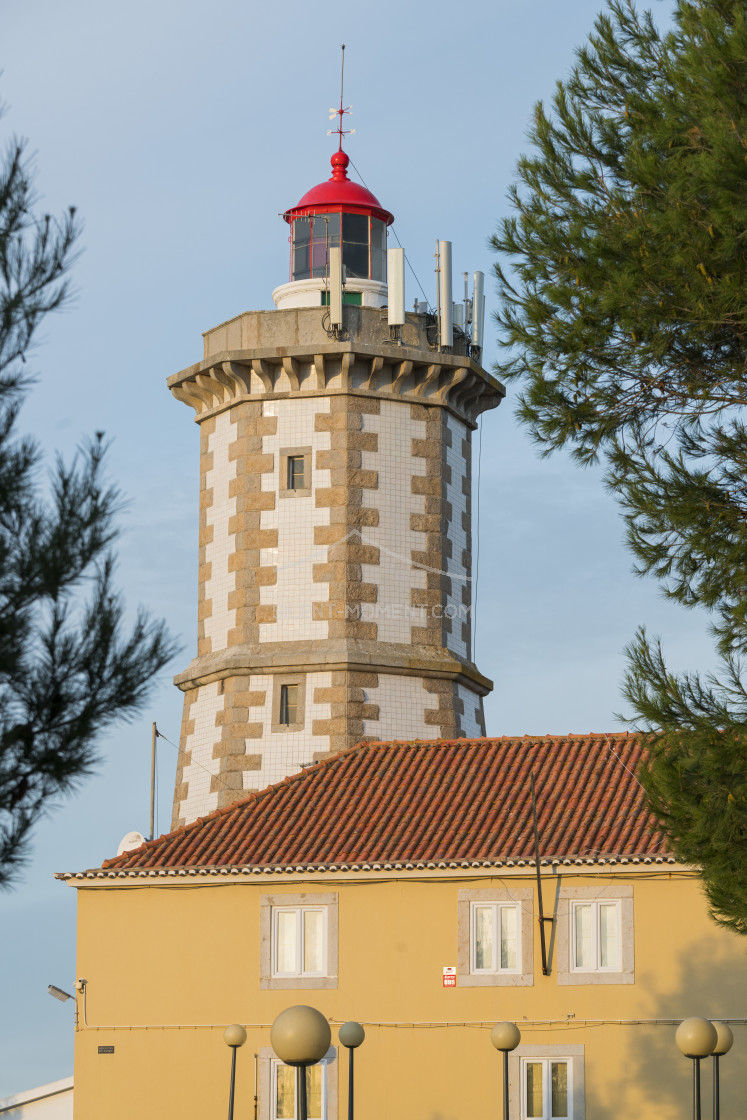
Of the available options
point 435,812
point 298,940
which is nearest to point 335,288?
point 435,812

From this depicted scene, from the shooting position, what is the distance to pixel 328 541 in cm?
3662

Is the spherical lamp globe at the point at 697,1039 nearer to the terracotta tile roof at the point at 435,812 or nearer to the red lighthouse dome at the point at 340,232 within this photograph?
the terracotta tile roof at the point at 435,812

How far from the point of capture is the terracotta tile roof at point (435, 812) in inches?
1202

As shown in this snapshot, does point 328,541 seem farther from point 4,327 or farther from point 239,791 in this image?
point 4,327

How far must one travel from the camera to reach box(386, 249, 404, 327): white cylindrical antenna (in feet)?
122

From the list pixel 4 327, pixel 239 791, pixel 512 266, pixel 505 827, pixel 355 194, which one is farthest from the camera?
pixel 355 194

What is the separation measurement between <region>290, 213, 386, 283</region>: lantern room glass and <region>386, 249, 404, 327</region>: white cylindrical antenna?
4.99ft

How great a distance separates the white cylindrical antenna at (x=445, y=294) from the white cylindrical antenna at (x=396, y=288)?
883 mm

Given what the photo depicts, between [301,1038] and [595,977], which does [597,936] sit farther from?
[301,1038]

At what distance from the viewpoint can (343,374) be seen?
37031mm

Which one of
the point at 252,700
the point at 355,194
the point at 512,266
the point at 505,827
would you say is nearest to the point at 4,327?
the point at 512,266

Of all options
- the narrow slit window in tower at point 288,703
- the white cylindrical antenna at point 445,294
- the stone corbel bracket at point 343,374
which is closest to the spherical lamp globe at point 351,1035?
the narrow slit window in tower at point 288,703

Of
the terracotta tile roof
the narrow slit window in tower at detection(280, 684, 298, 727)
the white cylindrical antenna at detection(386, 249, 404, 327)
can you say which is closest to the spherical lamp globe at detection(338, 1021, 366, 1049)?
the terracotta tile roof

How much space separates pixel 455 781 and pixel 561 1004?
461cm
